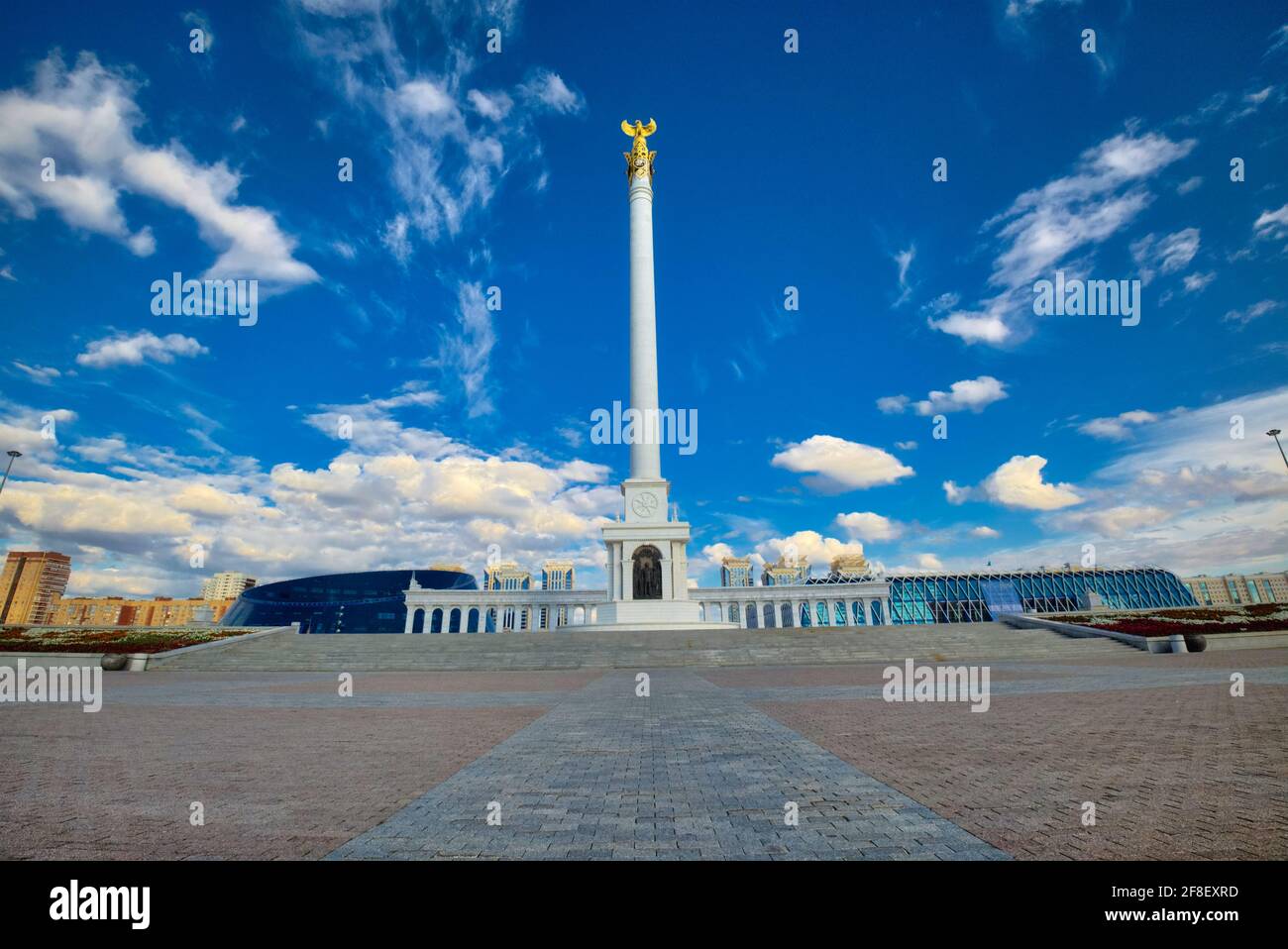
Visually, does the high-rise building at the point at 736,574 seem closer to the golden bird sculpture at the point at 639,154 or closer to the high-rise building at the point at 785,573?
the high-rise building at the point at 785,573

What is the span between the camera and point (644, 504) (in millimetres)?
41250

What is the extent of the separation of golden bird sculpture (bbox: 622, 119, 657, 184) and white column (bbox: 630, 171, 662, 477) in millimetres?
618

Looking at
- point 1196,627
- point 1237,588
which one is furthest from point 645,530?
point 1237,588

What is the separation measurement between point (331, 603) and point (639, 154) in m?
91.7

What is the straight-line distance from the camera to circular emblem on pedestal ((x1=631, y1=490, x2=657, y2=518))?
135ft

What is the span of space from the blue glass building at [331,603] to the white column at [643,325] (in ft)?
228

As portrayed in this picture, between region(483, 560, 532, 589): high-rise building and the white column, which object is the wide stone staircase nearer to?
the white column

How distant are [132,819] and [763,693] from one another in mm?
13343

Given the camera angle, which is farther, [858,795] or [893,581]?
[893,581]

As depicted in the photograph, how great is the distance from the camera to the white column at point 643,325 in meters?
Result: 42.4

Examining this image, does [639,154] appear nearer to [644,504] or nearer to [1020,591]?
[644,504]
